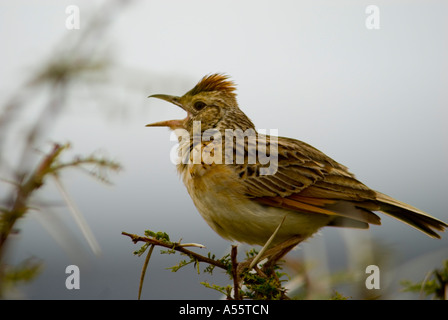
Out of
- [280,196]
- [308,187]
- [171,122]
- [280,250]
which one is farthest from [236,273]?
[171,122]

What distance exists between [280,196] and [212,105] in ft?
3.68

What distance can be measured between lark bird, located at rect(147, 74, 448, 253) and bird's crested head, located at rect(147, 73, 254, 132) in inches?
5.8

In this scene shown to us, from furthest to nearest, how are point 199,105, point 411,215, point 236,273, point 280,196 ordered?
point 199,105 → point 280,196 → point 411,215 → point 236,273

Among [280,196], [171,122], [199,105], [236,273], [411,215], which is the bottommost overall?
[236,273]

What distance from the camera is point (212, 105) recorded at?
4262mm

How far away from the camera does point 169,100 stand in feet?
14.1

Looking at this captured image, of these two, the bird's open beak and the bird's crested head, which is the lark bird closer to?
the bird's open beak

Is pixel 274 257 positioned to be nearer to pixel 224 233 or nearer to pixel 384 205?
pixel 224 233

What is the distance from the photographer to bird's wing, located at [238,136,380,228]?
11.4ft

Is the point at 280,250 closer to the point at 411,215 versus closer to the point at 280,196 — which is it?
the point at 280,196

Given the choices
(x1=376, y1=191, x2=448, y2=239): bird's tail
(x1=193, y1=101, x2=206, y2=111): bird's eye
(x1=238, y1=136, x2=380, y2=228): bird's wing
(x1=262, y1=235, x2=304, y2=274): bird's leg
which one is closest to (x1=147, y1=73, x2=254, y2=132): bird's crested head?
(x1=193, y1=101, x2=206, y2=111): bird's eye

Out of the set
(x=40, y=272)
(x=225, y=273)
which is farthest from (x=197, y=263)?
(x=40, y=272)

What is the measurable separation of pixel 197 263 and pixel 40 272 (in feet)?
3.21

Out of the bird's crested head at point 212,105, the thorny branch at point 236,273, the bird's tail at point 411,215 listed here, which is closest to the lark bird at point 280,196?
the bird's tail at point 411,215
